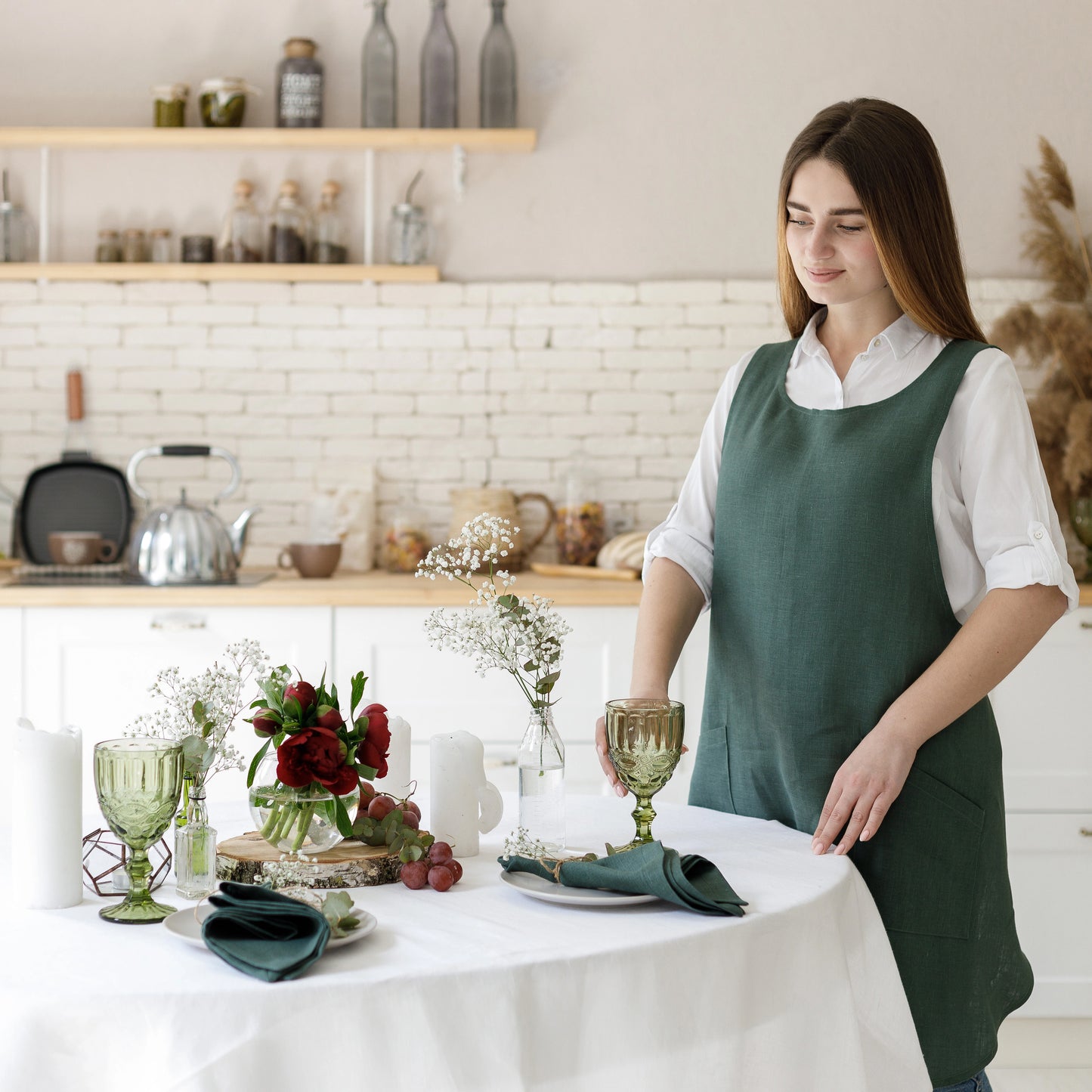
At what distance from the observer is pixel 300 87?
3.56m

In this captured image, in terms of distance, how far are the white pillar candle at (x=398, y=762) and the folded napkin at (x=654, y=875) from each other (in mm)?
253

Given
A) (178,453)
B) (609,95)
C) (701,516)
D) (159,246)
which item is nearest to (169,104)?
(159,246)

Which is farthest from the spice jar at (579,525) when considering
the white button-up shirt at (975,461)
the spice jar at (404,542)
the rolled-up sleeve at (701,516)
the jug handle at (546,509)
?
the white button-up shirt at (975,461)

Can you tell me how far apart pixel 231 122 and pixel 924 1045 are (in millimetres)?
3024

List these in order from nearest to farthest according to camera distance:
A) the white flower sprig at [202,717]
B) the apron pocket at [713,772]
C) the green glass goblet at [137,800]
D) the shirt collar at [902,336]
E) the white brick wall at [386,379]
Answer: the green glass goblet at [137,800] < the white flower sprig at [202,717] < the shirt collar at [902,336] < the apron pocket at [713,772] < the white brick wall at [386,379]

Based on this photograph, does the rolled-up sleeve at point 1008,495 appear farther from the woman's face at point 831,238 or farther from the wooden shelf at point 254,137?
the wooden shelf at point 254,137

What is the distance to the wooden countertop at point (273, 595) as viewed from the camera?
9.96ft

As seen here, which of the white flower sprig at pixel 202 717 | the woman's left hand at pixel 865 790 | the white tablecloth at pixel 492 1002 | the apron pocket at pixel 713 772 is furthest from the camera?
the apron pocket at pixel 713 772

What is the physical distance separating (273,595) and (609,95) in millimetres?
1802

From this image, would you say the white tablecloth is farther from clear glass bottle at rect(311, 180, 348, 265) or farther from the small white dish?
clear glass bottle at rect(311, 180, 348, 265)

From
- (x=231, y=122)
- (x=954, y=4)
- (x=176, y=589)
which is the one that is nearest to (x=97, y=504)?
(x=176, y=589)

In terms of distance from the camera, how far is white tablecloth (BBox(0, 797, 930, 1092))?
100 cm

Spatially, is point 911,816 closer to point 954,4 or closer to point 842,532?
point 842,532

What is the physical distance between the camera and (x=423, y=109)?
142 inches
